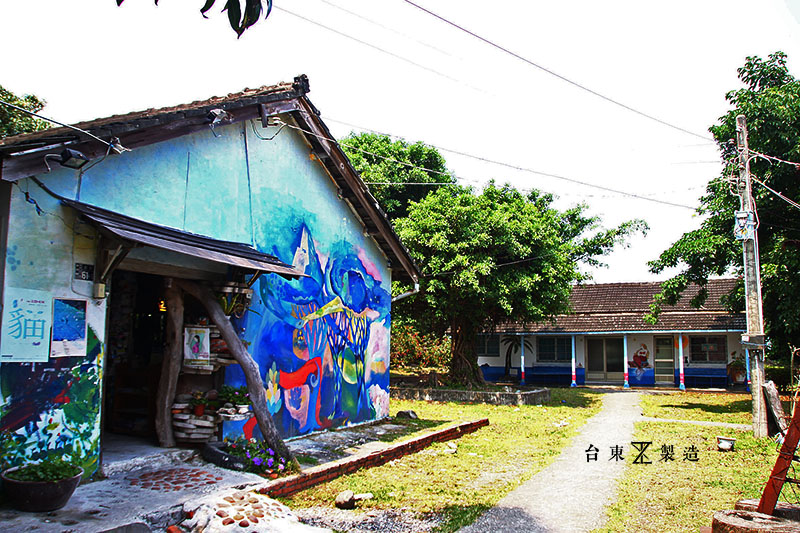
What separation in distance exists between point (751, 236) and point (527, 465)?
7.92 metres

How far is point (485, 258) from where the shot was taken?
18922mm

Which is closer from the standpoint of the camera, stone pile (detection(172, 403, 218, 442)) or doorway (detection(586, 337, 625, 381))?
stone pile (detection(172, 403, 218, 442))

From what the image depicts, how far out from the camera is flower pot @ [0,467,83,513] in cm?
555

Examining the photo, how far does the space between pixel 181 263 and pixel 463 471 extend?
18.2 ft

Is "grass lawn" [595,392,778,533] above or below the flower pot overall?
below

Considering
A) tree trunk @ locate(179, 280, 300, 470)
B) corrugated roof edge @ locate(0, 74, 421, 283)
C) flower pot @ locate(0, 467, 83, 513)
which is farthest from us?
tree trunk @ locate(179, 280, 300, 470)

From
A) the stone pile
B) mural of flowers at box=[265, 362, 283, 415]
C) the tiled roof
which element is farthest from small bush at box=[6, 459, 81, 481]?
the tiled roof

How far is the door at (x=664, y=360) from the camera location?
2845 centimetres

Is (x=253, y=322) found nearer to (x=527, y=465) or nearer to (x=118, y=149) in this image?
(x=118, y=149)

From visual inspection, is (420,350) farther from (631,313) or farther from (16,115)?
(16,115)

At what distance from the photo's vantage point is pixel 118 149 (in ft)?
22.6

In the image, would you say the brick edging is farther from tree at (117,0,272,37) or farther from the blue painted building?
tree at (117,0,272,37)

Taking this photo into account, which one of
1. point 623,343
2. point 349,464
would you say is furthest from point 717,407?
point 349,464

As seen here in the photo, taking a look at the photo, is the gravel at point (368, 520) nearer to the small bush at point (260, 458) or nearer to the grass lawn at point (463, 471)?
the grass lawn at point (463, 471)
